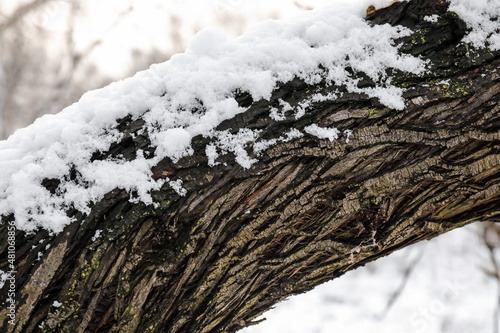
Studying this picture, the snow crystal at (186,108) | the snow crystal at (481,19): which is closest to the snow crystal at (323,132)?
the snow crystal at (186,108)

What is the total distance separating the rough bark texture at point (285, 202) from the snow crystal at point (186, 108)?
34mm

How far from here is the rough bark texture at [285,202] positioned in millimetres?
1109

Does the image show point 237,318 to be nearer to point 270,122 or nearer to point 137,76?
point 270,122

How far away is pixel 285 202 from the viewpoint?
1190 mm

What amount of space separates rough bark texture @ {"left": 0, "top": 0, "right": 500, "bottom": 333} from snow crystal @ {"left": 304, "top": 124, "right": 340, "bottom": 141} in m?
0.02

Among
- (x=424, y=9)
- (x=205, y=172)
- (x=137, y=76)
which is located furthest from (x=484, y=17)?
(x=137, y=76)

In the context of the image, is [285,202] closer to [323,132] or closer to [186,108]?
[323,132]

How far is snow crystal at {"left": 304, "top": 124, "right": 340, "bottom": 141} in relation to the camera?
1.15 meters

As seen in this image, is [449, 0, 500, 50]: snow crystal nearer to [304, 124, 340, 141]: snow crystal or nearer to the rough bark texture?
the rough bark texture

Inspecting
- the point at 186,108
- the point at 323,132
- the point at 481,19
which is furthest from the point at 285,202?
the point at 481,19

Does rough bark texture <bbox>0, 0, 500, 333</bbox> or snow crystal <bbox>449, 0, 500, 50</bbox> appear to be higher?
snow crystal <bbox>449, 0, 500, 50</bbox>

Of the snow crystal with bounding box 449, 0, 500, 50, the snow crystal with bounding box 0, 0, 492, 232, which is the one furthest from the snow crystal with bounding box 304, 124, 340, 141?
the snow crystal with bounding box 449, 0, 500, 50

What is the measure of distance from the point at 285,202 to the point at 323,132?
278 mm

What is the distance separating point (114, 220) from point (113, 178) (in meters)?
0.14
